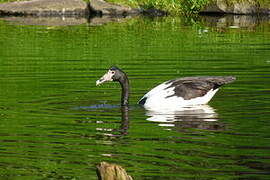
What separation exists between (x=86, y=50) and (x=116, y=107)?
45.1 feet

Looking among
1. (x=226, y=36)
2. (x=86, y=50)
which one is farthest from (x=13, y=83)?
(x=226, y=36)

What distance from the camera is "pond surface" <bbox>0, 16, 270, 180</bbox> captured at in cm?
1403

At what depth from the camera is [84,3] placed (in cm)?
6244

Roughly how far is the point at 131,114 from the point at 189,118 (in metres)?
1.65

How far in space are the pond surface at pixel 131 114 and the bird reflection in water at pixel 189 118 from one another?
21mm

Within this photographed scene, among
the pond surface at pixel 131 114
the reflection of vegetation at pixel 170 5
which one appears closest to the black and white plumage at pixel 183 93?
the pond surface at pixel 131 114

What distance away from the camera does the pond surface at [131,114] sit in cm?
1403

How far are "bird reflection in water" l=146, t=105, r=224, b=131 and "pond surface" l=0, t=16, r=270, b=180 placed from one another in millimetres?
21

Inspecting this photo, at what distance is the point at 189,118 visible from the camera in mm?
18906

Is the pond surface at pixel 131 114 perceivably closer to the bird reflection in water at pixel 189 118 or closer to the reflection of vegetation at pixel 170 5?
the bird reflection in water at pixel 189 118

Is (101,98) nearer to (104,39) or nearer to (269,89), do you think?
(269,89)

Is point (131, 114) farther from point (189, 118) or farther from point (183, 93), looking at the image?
point (189, 118)

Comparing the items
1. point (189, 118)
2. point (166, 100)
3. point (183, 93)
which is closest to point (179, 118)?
point (189, 118)

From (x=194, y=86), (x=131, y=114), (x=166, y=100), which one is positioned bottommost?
(x=131, y=114)
